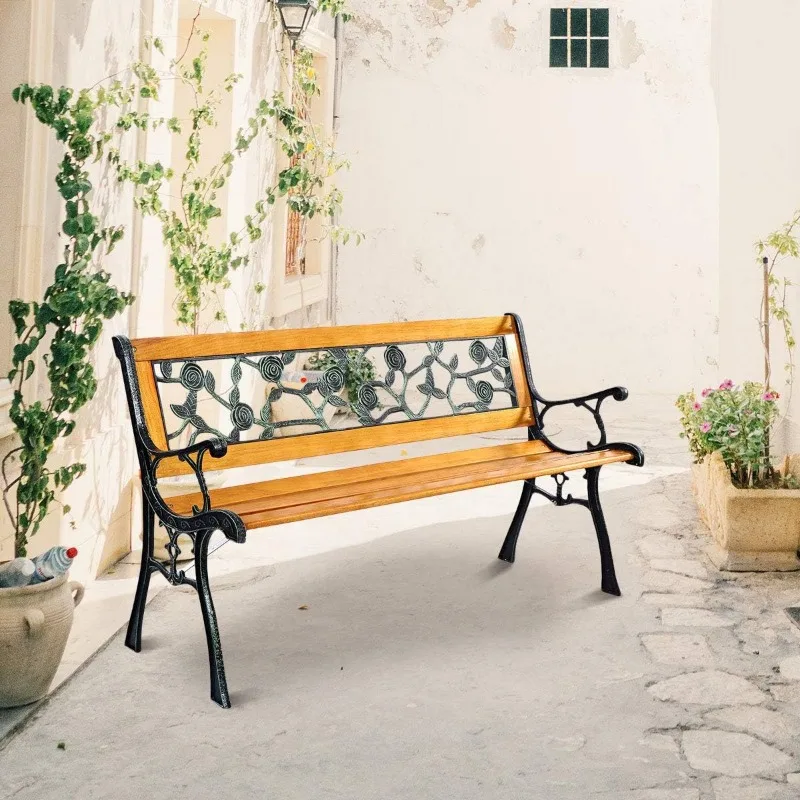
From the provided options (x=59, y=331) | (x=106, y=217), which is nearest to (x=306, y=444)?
(x=59, y=331)

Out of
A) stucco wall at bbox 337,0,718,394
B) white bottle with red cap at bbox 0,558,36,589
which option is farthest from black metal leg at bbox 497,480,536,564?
stucco wall at bbox 337,0,718,394

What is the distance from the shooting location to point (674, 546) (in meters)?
4.86

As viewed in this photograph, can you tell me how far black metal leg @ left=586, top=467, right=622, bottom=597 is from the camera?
4.14 metres

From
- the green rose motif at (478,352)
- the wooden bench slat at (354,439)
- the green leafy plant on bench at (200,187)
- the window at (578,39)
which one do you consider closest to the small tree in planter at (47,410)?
the wooden bench slat at (354,439)

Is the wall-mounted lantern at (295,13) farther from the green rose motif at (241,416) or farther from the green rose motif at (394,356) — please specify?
the green rose motif at (241,416)

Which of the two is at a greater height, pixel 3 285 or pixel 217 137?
pixel 217 137

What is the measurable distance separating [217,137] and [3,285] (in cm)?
264

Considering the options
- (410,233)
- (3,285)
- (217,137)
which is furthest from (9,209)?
(410,233)

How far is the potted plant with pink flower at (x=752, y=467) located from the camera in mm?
4449

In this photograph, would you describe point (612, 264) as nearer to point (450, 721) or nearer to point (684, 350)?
point (684, 350)

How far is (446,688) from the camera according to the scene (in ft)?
10.6

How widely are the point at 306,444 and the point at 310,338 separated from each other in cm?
41

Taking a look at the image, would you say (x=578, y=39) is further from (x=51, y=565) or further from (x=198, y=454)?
(x=51, y=565)

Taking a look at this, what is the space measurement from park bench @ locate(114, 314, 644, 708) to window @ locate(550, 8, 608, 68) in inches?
217
